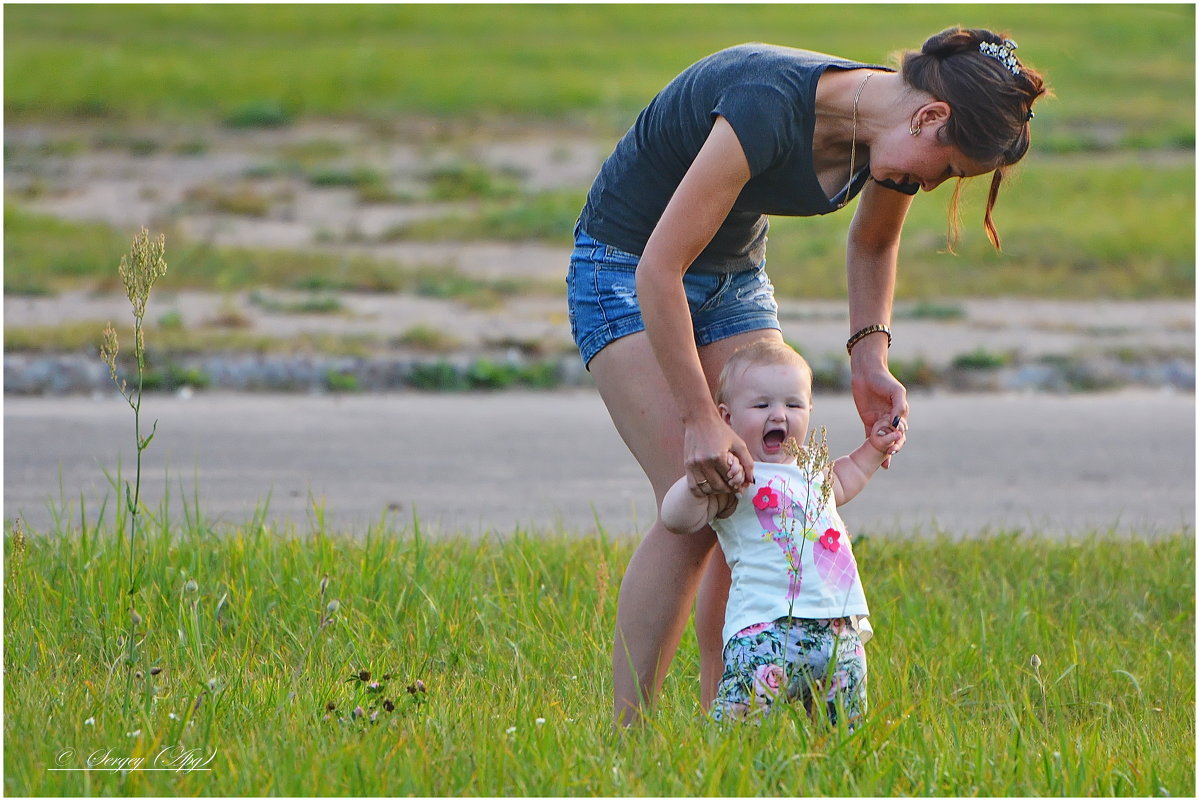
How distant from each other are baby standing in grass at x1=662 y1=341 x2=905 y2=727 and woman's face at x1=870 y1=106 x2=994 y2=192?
1.39 feet

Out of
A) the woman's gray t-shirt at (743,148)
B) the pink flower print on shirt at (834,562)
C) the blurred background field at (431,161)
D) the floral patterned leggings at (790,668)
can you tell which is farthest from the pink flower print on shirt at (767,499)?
the blurred background field at (431,161)

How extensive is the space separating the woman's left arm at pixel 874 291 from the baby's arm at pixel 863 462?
2.8 inches

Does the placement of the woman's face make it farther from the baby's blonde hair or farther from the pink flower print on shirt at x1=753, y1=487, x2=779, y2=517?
the pink flower print on shirt at x1=753, y1=487, x2=779, y2=517

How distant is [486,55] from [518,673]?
64.5ft

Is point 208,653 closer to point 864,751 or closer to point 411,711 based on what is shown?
point 411,711

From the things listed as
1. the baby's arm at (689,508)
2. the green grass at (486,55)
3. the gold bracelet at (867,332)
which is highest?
the green grass at (486,55)

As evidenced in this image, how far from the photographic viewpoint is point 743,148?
256 centimetres

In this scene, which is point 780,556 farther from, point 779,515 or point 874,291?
point 874,291

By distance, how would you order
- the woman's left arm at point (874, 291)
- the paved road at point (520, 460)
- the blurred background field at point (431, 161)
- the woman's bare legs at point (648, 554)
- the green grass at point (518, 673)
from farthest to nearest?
the blurred background field at point (431, 161) → the paved road at point (520, 460) → the woman's left arm at point (874, 291) → the woman's bare legs at point (648, 554) → the green grass at point (518, 673)

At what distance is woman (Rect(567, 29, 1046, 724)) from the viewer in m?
2.61

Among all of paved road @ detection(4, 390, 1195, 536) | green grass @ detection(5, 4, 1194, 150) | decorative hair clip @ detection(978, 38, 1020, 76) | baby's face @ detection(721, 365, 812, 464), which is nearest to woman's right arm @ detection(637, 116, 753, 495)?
baby's face @ detection(721, 365, 812, 464)

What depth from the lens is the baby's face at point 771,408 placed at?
9.04 feet

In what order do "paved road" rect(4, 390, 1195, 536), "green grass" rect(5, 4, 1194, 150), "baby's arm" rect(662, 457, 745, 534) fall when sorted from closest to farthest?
1. "baby's arm" rect(662, 457, 745, 534)
2. "paved road" rect(4, 390, 1195, 536)
3. "green grass" rect(5, 4, 1194, 150)

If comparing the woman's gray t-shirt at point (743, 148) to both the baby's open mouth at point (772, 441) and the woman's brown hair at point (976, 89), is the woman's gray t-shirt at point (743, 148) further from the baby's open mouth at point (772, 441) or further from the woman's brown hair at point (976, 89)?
the baby's open mouth at point (772, 441)
